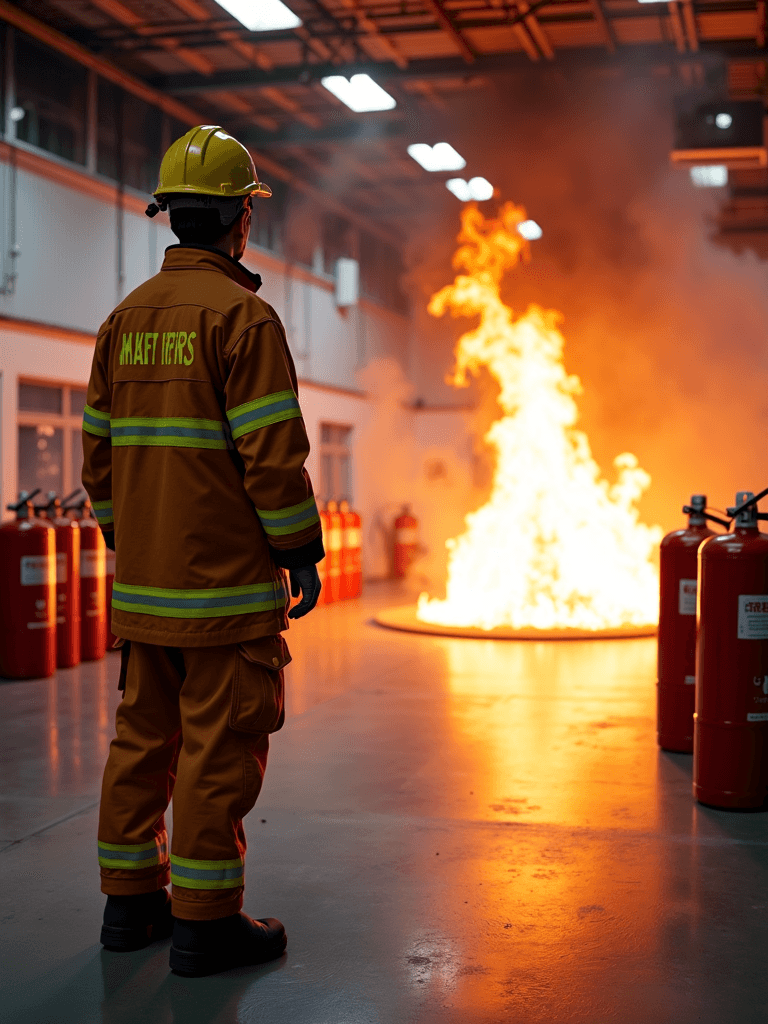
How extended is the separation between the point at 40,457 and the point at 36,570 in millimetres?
2084

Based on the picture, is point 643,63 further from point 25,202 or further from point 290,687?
point 290,687

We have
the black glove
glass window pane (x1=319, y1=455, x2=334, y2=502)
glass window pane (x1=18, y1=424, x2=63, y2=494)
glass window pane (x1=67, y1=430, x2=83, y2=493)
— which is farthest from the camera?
glass window pane (x1=319, y1=455, x2=334, y2=502)

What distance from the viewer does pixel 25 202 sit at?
28.6 feet

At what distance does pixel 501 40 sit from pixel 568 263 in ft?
8.93

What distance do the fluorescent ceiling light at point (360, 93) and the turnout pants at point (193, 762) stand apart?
8.27 m

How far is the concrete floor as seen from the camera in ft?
8.22

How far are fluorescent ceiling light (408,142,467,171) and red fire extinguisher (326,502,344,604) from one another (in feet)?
13.5

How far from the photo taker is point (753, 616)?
4.06 metres

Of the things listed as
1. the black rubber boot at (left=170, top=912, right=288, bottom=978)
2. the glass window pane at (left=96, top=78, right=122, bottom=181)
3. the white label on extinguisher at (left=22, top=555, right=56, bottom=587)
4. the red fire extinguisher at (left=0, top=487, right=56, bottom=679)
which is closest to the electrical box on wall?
the glass window pane at (left=96, top=78, right=122, bottom=181)

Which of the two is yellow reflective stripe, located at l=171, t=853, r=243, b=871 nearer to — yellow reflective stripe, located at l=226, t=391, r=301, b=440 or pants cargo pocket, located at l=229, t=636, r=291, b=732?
pants cargo pocket, located at l=229, t=636, r=291, b=732

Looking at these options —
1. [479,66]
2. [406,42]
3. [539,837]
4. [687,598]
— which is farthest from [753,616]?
[406,42]

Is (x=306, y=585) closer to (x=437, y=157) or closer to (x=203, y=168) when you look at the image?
(x=203, y=168)

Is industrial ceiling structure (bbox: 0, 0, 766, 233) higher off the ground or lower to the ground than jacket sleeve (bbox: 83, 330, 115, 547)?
higher

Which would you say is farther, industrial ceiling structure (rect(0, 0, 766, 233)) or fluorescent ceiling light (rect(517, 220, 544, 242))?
fluorescent ceiling light (rect(517, 220, 544, 242))
